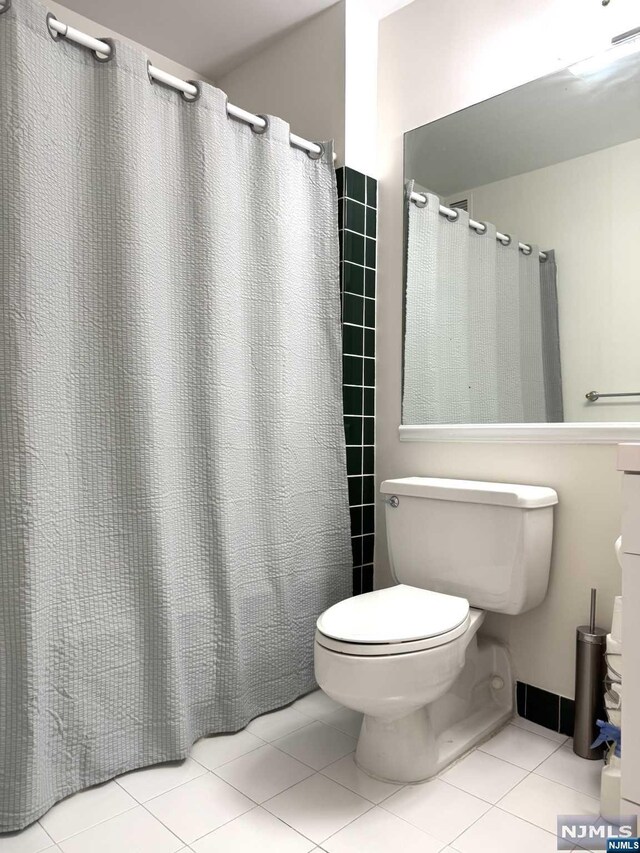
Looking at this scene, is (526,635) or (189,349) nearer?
(189,349)

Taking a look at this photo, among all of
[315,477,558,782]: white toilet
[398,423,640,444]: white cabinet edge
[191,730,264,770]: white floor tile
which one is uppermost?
[398,423,640,444]: white cabinet edge

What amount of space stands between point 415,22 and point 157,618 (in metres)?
2.04

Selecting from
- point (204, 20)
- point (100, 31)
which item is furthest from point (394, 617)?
point (100, 31)

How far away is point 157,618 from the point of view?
1.54 meters

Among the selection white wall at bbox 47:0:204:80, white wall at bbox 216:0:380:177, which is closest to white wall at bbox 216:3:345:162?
white wall at bbox 216:0:380:177

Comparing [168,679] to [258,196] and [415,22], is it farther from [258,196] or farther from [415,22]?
[415,22]

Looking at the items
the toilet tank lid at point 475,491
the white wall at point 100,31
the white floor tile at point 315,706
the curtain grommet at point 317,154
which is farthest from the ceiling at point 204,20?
the white floor tile at point 315,706

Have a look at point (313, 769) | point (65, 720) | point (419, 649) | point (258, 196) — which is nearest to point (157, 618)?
point (65, 720)

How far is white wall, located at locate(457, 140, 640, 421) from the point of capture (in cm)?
161

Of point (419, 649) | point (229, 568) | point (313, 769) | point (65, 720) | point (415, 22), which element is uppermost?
point (415, 22)

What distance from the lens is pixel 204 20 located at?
2.20m

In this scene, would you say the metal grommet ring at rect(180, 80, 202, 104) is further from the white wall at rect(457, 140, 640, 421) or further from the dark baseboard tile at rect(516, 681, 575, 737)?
the dark baseboard tile at rect(516, 681, 575, 737)

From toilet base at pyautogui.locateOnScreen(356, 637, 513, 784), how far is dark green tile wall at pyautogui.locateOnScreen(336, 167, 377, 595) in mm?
504

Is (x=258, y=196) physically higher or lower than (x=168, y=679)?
higher
